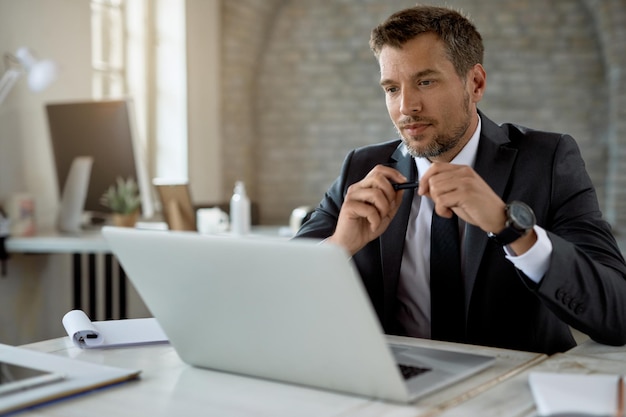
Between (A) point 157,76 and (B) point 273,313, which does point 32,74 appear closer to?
(A) point 157,76

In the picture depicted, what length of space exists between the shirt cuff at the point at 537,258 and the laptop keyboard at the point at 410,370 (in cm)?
40

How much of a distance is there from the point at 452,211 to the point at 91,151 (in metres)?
2.85

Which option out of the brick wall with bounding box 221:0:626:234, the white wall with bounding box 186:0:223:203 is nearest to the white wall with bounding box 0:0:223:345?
the white wall with bounding box 186:0:223:203

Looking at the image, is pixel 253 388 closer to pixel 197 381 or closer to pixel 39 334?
pixel 197 381

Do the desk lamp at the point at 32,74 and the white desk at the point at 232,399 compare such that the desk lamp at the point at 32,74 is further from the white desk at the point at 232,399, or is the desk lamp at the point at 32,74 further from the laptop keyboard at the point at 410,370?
the laptop keyboard at the point at 410,370

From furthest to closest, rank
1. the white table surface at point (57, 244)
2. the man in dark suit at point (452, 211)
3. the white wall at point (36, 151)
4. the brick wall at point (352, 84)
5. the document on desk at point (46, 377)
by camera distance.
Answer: the brick wall at point (352, 84), the white wall at point (36, 151), the white table surface at point (57, 244), the man in dark suit at point (452, 211), the document on desk at point (46, 377)

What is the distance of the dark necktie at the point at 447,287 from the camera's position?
1.86m

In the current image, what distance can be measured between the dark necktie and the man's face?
211mm

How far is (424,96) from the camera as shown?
1967 millimetres

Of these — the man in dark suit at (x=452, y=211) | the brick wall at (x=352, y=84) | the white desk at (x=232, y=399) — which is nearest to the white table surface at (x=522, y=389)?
the white desk at (x=232, y=399)

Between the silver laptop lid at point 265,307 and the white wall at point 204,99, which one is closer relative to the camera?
the silver laptop lid at point 265,307

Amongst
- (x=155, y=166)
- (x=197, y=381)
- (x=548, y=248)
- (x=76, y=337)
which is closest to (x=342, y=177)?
(x=548, y=248)

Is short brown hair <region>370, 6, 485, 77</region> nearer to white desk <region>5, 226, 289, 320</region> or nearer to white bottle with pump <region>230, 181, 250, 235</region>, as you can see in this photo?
white desk <region>5, 226, 289, 320</region>

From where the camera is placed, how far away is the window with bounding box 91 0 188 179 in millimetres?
5688
